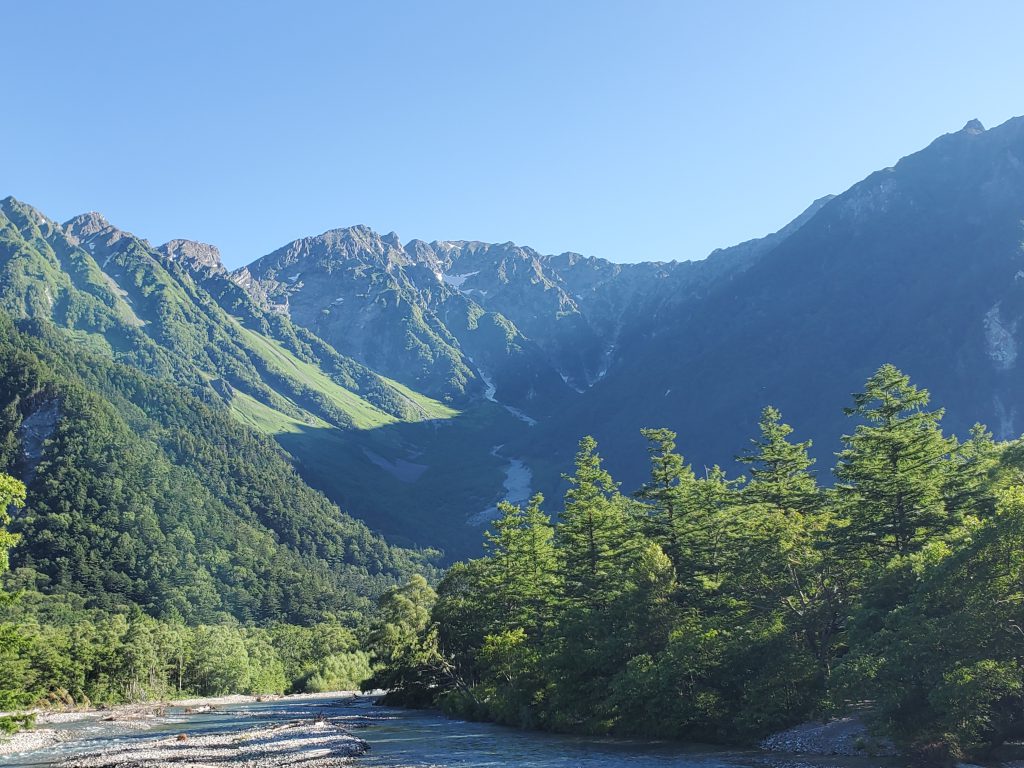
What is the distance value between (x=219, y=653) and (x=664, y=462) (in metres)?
126

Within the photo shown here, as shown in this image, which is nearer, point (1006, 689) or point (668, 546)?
point (1006, 689)

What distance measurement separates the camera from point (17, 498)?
1225 inches

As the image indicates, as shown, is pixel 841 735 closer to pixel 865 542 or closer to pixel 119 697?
pixel 865 542

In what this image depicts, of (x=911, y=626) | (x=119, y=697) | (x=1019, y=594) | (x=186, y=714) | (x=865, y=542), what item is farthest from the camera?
(x=119, y=697)

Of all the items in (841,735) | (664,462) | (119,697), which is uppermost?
(664,462)

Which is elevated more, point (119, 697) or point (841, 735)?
point (841, 735)

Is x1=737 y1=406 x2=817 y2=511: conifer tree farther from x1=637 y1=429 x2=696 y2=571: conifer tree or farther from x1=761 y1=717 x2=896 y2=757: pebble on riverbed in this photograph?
x1=761 y1=717 x2=896 y2=757: pebble on riverbed

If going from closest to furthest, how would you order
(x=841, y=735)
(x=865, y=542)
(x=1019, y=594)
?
1. (x=1019, y=594)
2. (x=841, y=735)
3. (x=865, y=542)

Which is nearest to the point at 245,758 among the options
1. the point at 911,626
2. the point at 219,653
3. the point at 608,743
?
the point at 608,743

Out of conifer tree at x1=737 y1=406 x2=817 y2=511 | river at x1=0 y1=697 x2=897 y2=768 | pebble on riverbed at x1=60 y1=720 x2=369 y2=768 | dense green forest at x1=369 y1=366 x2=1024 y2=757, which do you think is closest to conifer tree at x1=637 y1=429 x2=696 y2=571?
dense green forest at x1=369 y1=366 x2=1024 y2=757

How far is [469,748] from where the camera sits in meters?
56.2

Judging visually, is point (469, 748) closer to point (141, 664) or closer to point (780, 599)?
point (780, 599)

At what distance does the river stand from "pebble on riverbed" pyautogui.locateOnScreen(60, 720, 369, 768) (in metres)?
2.15

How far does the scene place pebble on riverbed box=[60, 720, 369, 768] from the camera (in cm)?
5147
